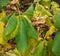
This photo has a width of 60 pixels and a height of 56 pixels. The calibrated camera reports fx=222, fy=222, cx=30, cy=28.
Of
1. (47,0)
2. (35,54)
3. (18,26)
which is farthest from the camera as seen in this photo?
(47,0)

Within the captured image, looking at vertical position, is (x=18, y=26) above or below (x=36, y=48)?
above

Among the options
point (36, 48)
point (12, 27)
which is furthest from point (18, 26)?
point (36, 48)

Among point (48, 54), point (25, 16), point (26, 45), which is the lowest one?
point (48, 54)

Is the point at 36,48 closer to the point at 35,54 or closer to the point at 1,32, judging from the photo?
the point at 35,54

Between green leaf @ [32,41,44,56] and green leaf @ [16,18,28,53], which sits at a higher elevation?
green leaf @ [16,18,28,53]

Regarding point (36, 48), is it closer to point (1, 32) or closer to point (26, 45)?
point (26, 45)

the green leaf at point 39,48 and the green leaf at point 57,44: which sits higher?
the green leaf at point 57,44

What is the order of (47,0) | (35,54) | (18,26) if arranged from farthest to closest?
(47,0) → (35,54) → (18,26)

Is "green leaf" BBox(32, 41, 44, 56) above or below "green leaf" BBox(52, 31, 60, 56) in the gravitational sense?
below

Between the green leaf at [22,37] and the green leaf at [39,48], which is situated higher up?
the green leaf at [22,37]

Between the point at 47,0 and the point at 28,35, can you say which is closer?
the point at 28,35
